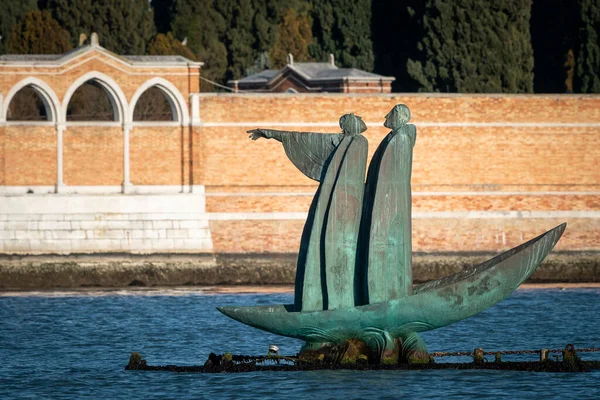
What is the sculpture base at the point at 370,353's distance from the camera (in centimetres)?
1634

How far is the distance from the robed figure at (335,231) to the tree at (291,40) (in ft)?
111

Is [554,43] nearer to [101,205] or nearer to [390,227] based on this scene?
[101,205]

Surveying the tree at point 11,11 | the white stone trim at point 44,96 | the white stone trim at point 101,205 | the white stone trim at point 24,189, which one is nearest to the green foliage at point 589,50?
the white stone trim at point 101,205

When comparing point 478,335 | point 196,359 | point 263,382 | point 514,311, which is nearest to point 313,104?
point 514,311

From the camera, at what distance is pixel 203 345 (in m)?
21.4

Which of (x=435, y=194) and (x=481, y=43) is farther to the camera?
(x=481, y=43)

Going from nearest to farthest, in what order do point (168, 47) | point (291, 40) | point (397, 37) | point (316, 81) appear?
point (316, 81) → point (397, 37) → point (168, 47) → point (291, 40)

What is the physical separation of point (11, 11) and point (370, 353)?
1403 inches

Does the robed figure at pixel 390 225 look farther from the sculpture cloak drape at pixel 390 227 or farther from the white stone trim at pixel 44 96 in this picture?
the white stone trim at pixel 44 96

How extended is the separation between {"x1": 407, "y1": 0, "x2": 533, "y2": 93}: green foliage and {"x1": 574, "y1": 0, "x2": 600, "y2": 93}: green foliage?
204 centimetres

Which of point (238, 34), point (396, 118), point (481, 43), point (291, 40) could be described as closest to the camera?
point (396, 118)

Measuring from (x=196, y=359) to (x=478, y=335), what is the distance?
4.74 meters

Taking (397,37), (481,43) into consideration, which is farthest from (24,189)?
(397,37)

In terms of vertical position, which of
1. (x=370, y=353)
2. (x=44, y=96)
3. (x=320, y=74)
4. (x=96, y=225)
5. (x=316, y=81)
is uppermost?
(x=320, y=74)
